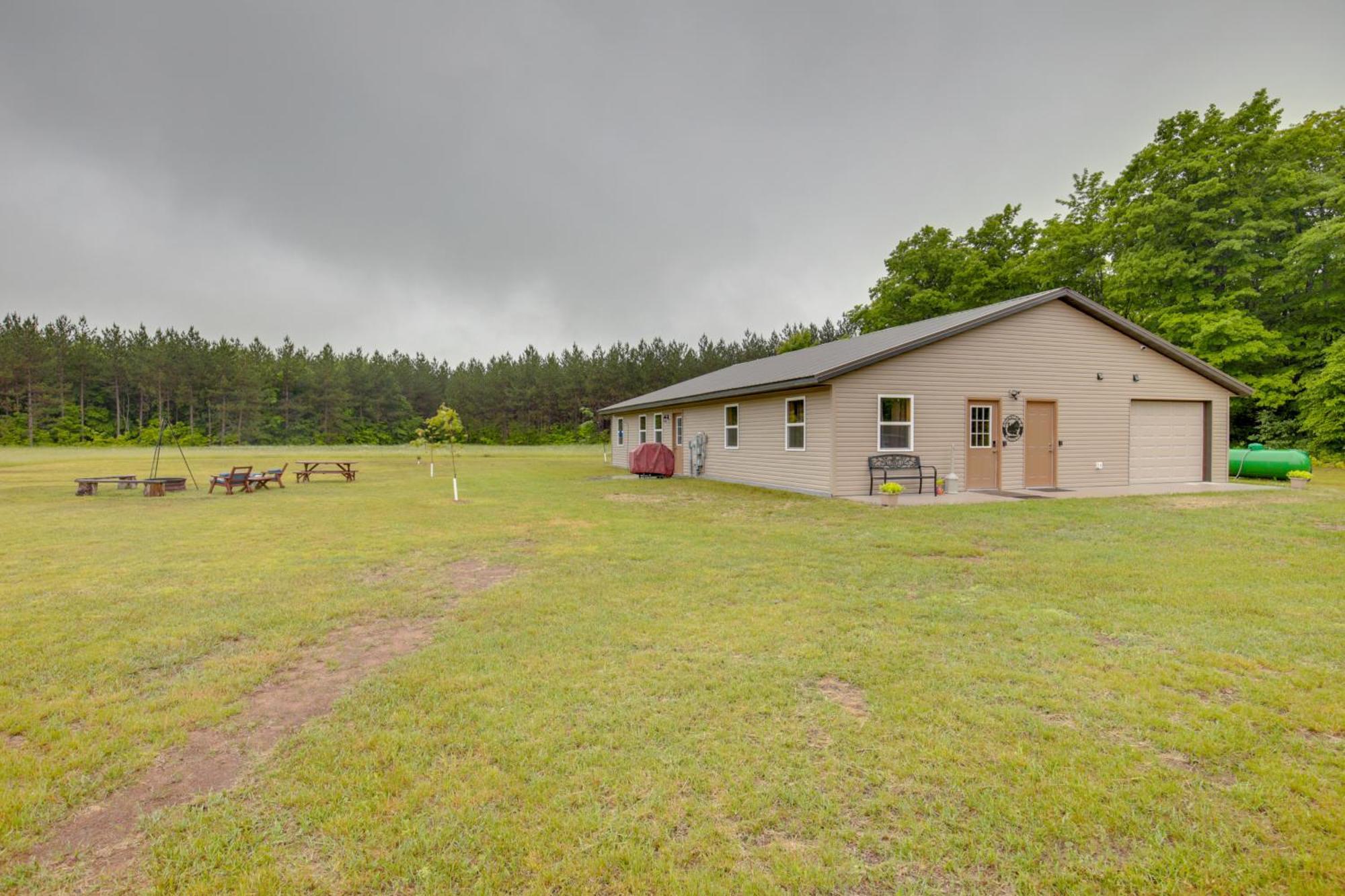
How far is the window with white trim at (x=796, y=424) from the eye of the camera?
13.8 metres

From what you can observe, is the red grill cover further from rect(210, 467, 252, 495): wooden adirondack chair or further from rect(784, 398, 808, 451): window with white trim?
rect(210, 467, 252, 495): wooden adirondack chair

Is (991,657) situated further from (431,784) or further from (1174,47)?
(1174,47)

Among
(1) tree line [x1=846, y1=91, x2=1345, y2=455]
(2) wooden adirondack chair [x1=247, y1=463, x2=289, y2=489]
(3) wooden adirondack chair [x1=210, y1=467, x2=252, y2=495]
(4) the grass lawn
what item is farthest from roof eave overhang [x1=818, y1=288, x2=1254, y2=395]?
(2) wooden adirondack chair [x1=247, y1=463, x2=289, y2=489]

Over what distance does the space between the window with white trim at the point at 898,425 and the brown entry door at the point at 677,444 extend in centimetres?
835

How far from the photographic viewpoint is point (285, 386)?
54781 millimetres

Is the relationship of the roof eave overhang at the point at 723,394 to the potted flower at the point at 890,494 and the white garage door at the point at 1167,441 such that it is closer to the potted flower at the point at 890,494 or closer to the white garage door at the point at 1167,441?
the potted flower at the point at 890,494

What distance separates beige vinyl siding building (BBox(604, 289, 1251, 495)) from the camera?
1284cm

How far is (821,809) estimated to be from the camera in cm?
230

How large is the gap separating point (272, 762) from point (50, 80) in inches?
999

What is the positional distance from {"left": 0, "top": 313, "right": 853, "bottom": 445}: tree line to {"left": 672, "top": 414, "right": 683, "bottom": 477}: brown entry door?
82.0 ft

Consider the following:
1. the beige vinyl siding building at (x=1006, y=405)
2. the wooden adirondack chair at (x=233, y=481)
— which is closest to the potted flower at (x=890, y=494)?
the beige vinyl siding building at (x=1006, y=405)

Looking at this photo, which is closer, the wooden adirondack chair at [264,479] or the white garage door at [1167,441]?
the white garage door at [1167,441]

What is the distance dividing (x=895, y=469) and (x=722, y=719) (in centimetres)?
1093

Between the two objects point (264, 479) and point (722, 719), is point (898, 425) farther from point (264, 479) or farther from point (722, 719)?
point (264, 479)
